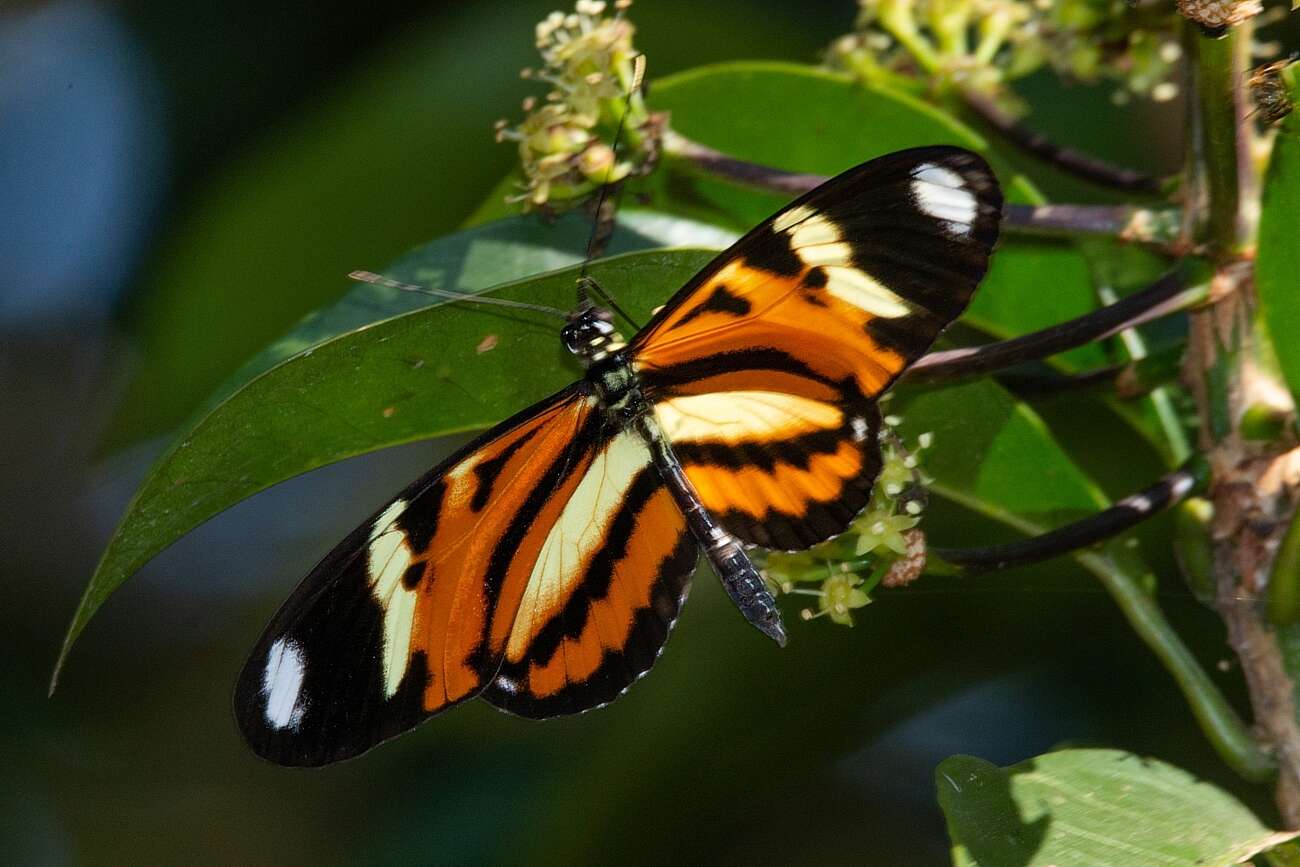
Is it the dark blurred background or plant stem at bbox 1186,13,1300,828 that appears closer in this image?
plant stem at bbox 1186,13,1300,828

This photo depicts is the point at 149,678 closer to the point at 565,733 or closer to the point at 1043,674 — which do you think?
the point at 565,733

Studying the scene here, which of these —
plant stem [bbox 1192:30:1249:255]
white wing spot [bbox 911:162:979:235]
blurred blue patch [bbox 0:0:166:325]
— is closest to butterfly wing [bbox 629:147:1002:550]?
white wing spot [bbox 911:162:979:235]

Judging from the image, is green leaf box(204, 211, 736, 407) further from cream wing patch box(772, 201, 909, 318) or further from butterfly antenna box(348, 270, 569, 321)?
cream wing patch box(772, 201, 909, 318)

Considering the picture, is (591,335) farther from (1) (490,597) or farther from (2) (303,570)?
(2) (303,570)

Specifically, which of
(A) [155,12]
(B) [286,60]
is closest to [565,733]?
(B) [286,60]

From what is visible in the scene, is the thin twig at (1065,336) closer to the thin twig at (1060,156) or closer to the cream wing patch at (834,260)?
the cream wing patch at (834,260)

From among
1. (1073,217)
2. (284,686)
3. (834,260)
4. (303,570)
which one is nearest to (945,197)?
(834,260)

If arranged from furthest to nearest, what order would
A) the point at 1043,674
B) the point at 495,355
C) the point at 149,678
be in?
the point at 149,678
the point at 1043,674
the point at 495,355
